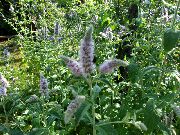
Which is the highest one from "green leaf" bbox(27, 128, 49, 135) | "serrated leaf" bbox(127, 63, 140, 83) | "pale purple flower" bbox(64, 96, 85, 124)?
"pale purple flower" bbox(64, 96, 85, 124)

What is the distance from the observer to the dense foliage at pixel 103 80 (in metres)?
2.19

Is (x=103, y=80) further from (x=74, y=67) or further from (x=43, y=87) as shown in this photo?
(x=43, y=87)

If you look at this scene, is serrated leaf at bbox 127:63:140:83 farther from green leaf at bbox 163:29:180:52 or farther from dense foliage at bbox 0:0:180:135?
green leaf at bbox 163:29:180:52

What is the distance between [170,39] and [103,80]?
0.71 meters

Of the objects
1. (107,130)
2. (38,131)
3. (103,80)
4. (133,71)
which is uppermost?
(103,80)

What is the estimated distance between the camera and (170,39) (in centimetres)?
242

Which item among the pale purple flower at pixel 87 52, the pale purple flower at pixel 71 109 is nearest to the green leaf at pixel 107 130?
the pale purple flower at pixel 71 109

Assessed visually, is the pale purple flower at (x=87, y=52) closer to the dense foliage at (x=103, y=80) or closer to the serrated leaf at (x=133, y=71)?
the dense foliage at (x=103, y=80)

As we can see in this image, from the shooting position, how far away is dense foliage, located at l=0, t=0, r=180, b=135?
219 centimetres

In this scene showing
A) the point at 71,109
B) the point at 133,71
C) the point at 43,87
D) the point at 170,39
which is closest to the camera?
the point at 71,109

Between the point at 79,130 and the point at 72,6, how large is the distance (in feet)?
8.03

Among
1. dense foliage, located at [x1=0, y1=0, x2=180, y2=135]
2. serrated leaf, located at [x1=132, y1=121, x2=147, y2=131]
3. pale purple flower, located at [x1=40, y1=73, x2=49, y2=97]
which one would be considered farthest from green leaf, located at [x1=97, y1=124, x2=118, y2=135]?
pale purple flower, located at [x1=40, y1=73, x2=49, y2=97]

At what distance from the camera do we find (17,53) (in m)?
8.66

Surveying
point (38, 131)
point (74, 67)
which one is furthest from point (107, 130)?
point (38, 131)
